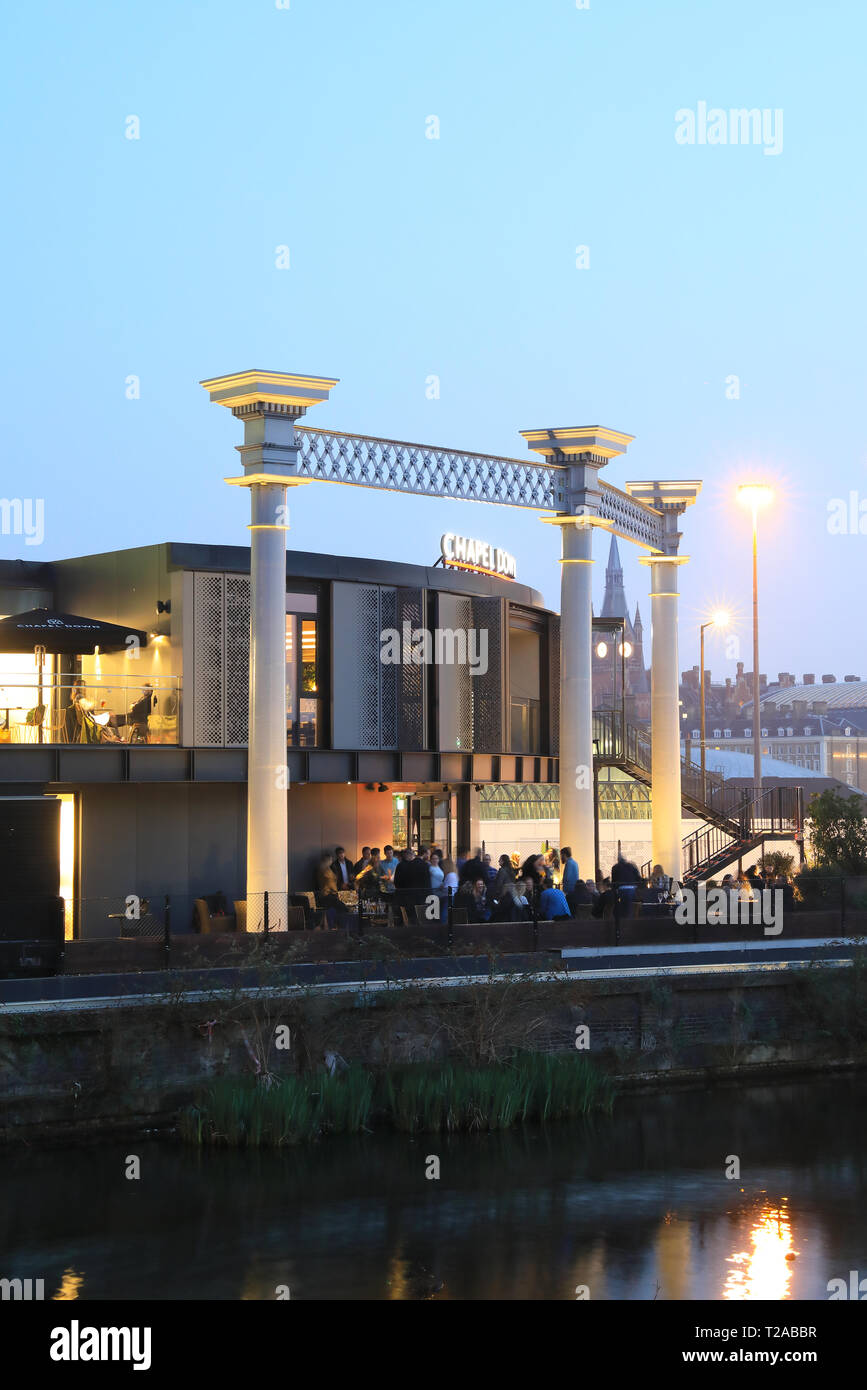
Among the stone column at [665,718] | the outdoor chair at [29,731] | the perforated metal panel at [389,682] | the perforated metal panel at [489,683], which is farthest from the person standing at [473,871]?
the stone column at [665,718]

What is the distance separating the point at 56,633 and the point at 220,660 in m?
3.39

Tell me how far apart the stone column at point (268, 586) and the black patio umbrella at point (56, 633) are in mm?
3492

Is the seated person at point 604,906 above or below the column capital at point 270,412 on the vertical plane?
below

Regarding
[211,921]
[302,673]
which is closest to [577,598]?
[302,673]

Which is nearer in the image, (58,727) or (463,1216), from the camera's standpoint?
(463,1216)

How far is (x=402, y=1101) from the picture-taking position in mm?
19641

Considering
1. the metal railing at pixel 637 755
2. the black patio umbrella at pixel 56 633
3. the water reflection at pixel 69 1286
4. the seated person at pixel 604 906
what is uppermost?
the black patio umbrella at pixel 56 633

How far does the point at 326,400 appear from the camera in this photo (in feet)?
80.3

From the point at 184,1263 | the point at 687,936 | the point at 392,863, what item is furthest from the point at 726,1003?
the point at 184,1263

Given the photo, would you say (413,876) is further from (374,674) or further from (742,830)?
(742,830)

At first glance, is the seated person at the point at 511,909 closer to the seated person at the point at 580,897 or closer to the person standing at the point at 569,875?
the seated person at the point at 580,897

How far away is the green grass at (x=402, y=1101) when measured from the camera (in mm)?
18656

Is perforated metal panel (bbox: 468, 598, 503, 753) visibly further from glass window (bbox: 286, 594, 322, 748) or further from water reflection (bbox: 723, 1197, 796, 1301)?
water reflection (bbox: 723, 1197, 796, 1301)
